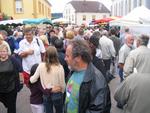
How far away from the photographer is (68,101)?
3566 millimetres

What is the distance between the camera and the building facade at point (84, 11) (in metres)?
112

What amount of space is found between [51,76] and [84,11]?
108523 mm

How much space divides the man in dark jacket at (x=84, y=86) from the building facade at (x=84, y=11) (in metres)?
107

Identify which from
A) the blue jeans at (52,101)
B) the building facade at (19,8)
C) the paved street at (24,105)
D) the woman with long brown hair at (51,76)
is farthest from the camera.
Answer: the building facade at (19,8)

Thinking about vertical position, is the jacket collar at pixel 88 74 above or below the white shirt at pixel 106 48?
above

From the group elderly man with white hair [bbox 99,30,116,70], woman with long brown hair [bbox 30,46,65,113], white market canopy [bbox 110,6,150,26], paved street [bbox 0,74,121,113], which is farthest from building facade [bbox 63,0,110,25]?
woman with long brown hair [bbox 30,46,65,113]

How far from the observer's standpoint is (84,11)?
11306cm

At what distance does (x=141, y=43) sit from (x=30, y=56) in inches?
94.4

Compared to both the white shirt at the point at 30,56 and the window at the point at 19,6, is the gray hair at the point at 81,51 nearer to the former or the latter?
the white shirt at the point at 30,56

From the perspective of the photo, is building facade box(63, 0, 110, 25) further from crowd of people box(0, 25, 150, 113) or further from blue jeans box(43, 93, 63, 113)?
blue jeans box(43, 93, 63, 113)

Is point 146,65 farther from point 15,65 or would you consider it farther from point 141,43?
point 15,65

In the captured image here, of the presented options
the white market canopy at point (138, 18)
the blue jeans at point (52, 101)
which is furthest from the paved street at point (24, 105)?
the white market canopy at point (138, 18)

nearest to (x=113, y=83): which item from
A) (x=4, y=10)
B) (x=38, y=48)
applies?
(x=38, y=48)

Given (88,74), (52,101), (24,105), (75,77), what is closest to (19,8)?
(24,105)
